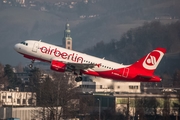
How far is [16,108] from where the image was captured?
8138 centimetres

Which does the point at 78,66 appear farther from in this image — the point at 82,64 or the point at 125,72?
the point at 125,72

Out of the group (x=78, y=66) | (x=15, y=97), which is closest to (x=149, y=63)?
(x=78, y=66)

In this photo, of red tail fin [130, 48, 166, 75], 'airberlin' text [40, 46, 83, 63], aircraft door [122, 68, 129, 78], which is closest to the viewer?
'airberlin' text [40, 46, 83, 63]

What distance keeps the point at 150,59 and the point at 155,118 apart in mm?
13392

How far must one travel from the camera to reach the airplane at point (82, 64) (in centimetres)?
6931

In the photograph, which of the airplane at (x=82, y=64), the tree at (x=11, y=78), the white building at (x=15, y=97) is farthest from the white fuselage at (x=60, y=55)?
the tree at (x=11, y=78)

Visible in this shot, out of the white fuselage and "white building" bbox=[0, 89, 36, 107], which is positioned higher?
the white fuselage

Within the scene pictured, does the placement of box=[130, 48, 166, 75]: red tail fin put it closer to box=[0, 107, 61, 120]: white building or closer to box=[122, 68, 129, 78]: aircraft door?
box=[122, 68, 129, 78]: aircraft door

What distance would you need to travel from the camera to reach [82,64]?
6888 centimetres

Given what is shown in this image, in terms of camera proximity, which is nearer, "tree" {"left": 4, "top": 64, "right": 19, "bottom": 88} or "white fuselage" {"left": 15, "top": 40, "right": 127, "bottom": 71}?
"white fuselage" {"left": 15, "top": 40, "right": 127, "bottom": 71}

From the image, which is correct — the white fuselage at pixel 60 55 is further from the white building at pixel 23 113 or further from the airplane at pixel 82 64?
the white building at pixel 23 113

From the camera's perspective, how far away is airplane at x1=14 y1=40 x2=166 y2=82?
6931cm

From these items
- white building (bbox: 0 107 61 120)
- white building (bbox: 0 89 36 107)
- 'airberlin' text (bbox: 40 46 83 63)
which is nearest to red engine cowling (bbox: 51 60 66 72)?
'airberlin' text (bbox: 40 46 83 63)

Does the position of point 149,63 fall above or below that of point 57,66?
above
